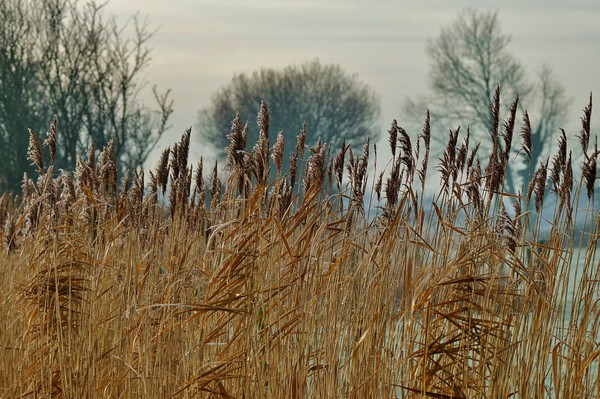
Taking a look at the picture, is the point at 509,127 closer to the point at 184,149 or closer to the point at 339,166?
the point at 339,166

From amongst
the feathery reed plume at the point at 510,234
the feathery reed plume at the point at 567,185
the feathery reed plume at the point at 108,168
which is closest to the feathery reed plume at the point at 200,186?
the feathery reed plume at the point at 108,168

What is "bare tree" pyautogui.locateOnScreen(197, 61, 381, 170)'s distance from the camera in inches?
927

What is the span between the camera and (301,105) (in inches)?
941

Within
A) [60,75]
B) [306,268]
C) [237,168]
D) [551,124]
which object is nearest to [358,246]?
[306,268]

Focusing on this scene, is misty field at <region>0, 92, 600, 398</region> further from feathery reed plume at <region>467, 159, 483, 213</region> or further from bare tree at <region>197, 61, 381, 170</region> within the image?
bare tree at <region>197, 61, 381, 170</region>

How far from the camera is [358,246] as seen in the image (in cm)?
271

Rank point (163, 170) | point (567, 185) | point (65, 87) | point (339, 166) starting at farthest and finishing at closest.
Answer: point (65, 87) < point (163, 170) < point (339, 166) < point (567, 185)

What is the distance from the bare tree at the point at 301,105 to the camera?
927 inches

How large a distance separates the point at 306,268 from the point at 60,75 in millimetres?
14415

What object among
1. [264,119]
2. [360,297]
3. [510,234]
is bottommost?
[360,297]

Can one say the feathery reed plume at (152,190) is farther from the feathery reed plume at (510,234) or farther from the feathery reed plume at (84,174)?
the feathery reed plume at (510,234)

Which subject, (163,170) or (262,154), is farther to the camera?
(163,170)

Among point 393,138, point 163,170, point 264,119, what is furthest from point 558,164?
point 163,170

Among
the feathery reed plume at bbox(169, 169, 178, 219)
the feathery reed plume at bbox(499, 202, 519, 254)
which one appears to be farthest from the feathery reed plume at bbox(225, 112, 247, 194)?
the feathery reed plume at bbox(499, 202, 519, 254)
